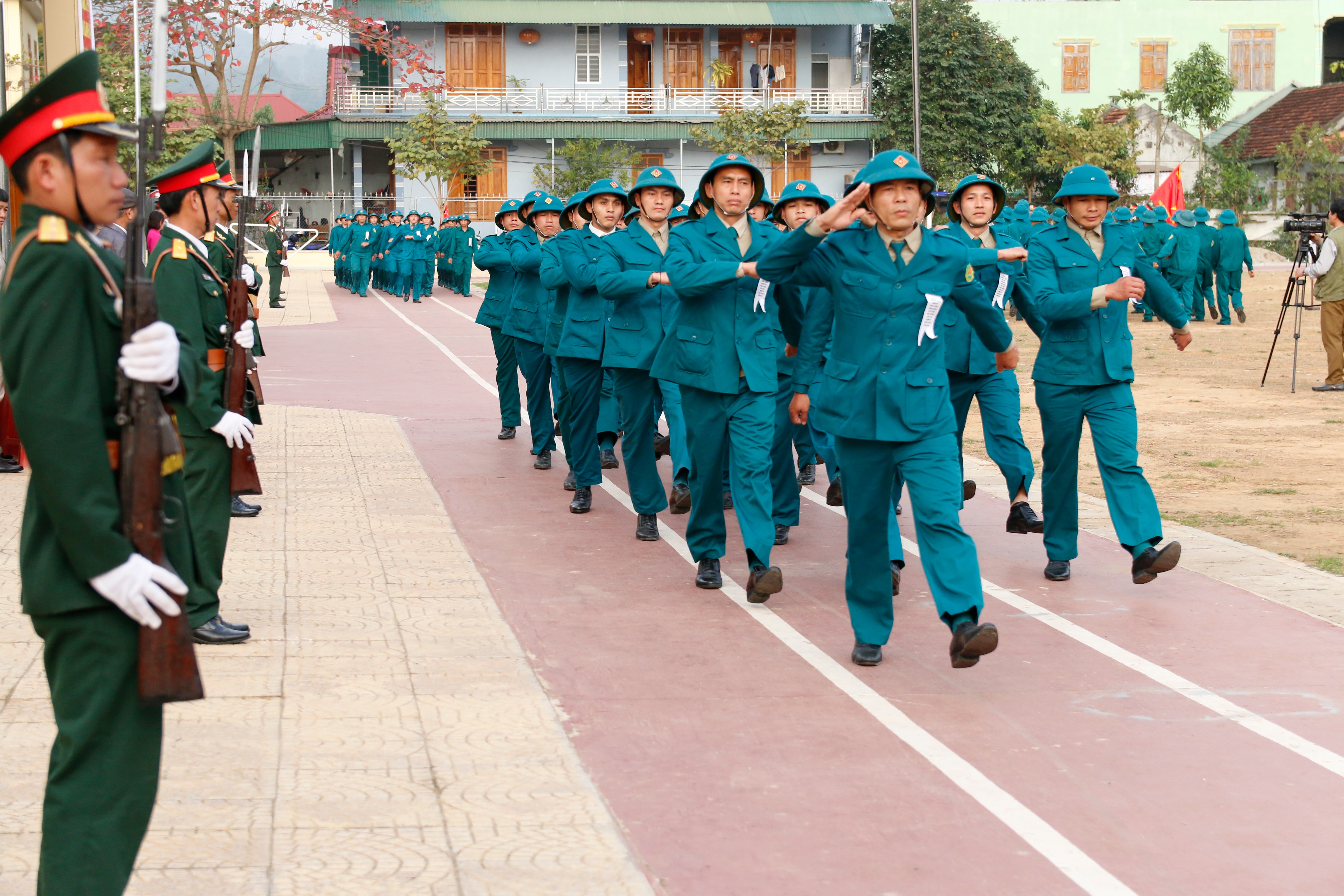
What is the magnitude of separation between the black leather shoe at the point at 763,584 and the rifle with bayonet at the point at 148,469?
423 centimetres

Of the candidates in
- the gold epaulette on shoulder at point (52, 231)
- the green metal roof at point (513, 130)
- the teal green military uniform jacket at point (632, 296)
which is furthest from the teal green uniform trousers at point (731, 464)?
the green metal roof at point (513, 130)

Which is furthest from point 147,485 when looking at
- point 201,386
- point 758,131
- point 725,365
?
point 758,131

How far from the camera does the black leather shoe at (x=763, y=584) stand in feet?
24.0

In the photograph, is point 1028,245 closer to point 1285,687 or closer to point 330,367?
point 1285,687

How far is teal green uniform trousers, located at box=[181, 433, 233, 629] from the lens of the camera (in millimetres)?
6496

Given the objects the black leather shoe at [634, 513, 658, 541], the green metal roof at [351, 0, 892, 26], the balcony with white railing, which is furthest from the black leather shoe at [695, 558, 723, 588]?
the green metal roof at [351, 0, 892, 26]

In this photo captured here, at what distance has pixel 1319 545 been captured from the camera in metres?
9.01

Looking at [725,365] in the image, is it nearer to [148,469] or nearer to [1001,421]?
[1001,421]

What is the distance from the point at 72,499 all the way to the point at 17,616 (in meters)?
4.18

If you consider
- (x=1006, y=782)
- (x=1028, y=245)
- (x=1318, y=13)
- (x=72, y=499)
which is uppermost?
(x=1318, y=13)

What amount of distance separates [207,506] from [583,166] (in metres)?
39.9

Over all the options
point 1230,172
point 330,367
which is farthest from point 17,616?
point 1230,172

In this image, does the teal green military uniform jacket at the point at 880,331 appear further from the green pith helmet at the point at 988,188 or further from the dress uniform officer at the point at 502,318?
the dress uniform officer at the point at 502,318

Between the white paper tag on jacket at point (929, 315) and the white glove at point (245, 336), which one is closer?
the white paper tag on jacket at point (929, 315)
